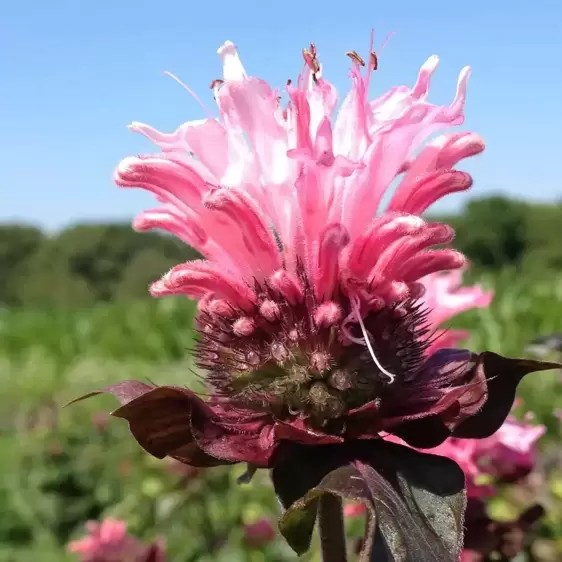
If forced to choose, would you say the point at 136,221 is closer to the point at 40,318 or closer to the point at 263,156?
the point at 263,156

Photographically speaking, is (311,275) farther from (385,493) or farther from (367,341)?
(385,493)

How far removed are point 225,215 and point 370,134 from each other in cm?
19

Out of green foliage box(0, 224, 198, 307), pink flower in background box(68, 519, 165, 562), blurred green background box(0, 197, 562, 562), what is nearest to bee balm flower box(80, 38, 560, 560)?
blurred green background box(0, 197, 562, 562)

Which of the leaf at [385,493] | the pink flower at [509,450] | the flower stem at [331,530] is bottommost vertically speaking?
the pink flower at [509,450]

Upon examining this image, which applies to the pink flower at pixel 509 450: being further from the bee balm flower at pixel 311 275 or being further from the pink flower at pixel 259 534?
the pink flower at pixel 259 534

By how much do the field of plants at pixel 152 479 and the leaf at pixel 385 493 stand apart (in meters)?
0.27

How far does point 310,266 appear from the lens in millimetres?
829

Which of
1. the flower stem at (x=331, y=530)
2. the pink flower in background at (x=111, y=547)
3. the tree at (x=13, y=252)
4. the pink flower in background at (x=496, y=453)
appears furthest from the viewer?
the tree at (x=13, y=252)

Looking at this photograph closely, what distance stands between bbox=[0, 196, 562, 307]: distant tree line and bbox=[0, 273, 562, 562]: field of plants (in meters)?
6.10

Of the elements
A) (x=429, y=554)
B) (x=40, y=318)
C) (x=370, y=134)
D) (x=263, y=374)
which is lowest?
(x=40, y=318)

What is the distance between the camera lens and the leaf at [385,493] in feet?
2.05

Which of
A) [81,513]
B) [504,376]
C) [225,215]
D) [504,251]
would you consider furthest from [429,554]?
[504,251]

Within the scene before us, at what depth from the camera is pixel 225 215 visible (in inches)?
32.1

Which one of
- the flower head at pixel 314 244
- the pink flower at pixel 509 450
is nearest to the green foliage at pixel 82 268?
the pink flower at pixel 509 450
